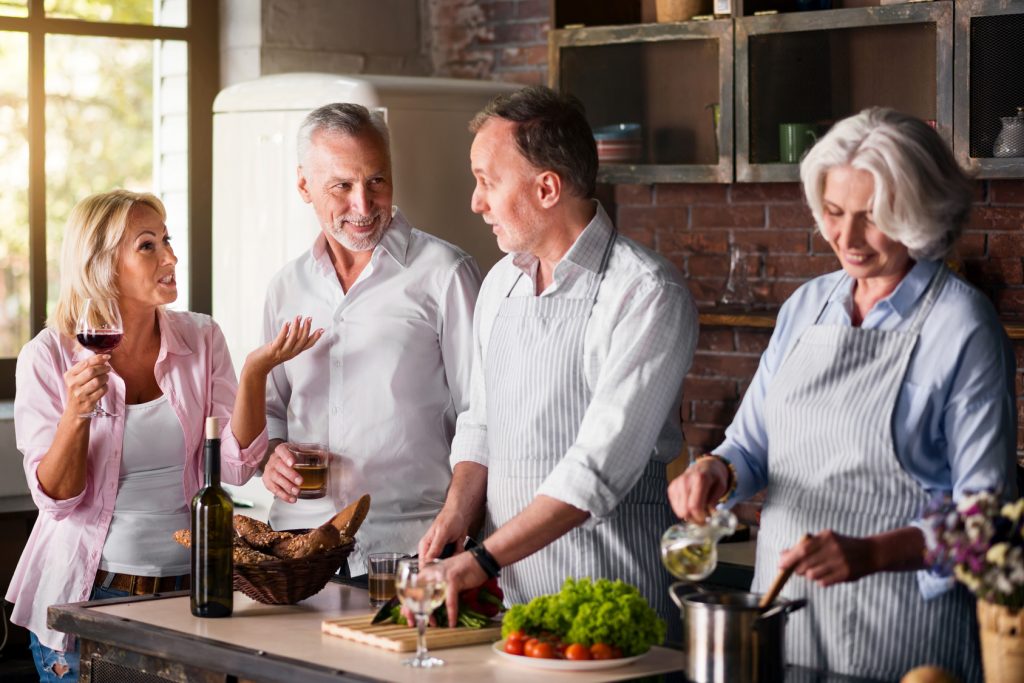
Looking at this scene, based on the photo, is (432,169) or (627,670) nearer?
(627,670)

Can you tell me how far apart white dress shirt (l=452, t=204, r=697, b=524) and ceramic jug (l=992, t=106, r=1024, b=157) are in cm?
161

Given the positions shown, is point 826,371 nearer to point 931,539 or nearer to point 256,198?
point 931,539

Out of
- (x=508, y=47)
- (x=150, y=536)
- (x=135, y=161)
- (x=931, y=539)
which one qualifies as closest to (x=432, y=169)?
(x=508, y=47)

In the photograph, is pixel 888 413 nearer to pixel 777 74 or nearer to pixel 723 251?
pixel 777 74

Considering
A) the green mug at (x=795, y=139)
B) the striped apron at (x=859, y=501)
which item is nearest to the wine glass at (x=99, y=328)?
the striped apron at (x=859, y=501)

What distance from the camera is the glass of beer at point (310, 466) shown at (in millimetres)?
2961

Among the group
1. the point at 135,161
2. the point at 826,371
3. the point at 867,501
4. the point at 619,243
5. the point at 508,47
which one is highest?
the point at 508,47

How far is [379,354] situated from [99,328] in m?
0.59

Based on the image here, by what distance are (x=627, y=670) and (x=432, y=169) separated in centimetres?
250

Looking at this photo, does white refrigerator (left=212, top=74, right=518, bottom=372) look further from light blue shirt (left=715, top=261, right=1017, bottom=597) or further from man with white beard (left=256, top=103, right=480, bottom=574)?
light blue shirt (left=715, top=261, right=1017, bottom=597)

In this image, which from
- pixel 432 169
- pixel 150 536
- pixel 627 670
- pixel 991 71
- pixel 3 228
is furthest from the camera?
pixel 3 228

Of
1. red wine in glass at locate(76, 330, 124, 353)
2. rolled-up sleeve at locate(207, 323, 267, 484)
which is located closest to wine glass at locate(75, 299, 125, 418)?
red wine in glass at locate(76, 330, 124, 353)

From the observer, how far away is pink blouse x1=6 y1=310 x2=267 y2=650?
3133 millimetres

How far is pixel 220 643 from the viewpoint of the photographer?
243 centimetres
